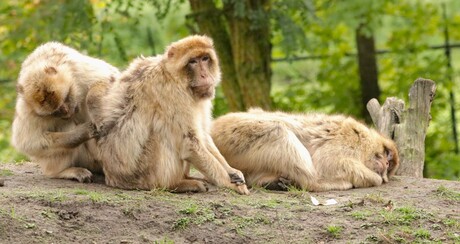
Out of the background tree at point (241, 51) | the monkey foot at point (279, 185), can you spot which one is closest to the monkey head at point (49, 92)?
the monkey foot at point (279, 185)

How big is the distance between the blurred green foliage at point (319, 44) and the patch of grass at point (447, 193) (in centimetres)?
464

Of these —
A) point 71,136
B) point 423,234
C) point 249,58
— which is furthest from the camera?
point 249,58

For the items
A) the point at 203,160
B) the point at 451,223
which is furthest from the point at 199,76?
the point at 451,223

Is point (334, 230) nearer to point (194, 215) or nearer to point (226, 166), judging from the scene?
point (194, 215)

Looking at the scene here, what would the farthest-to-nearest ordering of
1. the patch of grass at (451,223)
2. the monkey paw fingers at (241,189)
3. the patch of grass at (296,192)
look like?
the patch of grass at (296,192), the monkey paw fingers at (241,189), the patch of grass at (451,223)

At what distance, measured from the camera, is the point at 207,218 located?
21.3 feet

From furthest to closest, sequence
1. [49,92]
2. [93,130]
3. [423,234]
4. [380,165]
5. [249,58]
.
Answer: [249,58], [380,165], [93,130], [49,92], [423,234]

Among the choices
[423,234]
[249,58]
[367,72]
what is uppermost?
[249,58]

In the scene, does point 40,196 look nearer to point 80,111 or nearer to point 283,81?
point 80,111

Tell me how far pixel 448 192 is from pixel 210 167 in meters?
2.12

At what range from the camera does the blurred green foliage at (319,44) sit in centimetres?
1230

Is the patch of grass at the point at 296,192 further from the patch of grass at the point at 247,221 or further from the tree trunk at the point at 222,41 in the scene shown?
the tree trunk at the point at 222,41

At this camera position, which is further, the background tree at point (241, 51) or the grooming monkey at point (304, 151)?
the background tree at point (241, 51)

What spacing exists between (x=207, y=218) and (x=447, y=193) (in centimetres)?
230
